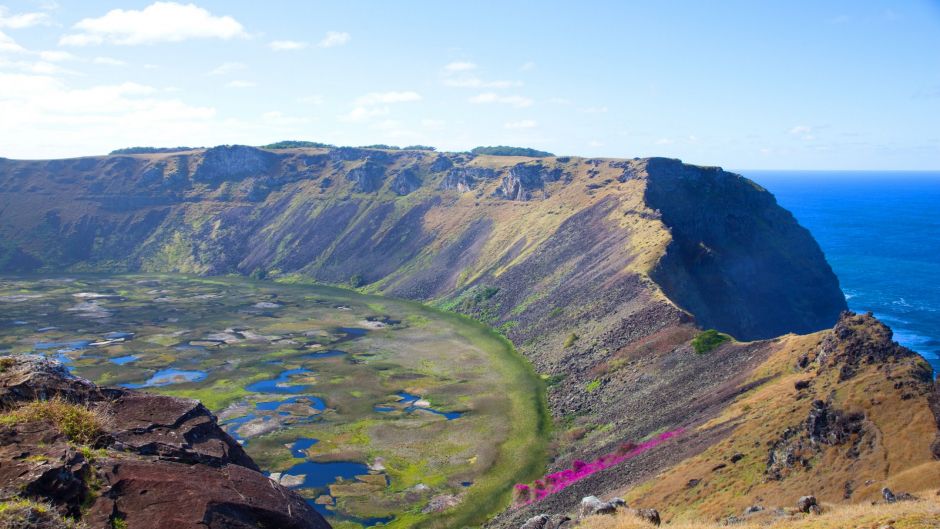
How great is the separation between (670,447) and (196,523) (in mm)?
51416

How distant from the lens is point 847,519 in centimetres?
2827

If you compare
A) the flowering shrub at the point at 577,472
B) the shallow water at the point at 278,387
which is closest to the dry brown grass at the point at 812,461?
the flowering shrub at the point at 577,472

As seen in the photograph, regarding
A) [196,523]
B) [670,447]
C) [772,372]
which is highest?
[196,523]

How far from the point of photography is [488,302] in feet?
488

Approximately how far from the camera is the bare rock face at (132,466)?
17.6m

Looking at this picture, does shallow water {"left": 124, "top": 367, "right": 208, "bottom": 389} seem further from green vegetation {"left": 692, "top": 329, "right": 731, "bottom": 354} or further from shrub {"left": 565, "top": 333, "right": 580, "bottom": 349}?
green vegetation {"left": 692, "top": 329, "right": 731, "bottom": 354}

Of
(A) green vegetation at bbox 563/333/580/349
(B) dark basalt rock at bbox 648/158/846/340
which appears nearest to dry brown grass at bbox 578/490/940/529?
(A) green vegetation at bbox 563/333/580/349

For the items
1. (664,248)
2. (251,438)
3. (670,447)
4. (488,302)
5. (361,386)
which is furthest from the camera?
(488,302)

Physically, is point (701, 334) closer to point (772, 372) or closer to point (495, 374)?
point (772, 372)

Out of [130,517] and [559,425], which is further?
[559,425]

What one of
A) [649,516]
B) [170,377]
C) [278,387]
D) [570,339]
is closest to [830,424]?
[649,516]

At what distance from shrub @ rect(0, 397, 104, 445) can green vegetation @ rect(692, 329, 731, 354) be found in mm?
74602

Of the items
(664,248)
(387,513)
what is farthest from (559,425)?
(664,248)

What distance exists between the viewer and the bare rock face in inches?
693
